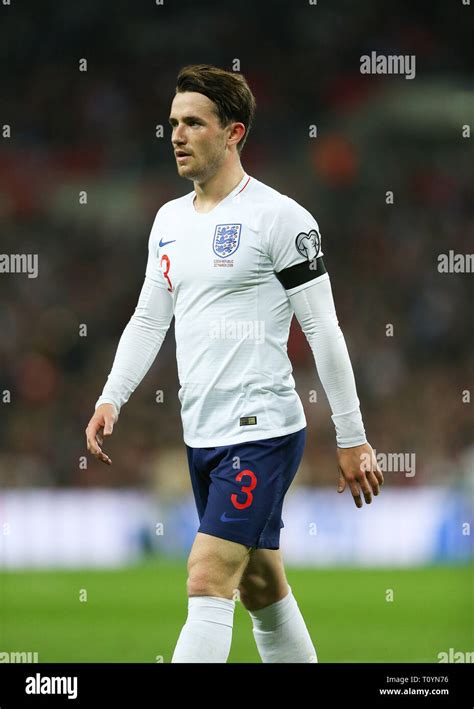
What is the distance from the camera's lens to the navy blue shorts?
4.47 meters

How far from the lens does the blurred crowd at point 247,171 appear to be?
722 inches

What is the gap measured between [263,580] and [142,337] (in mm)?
1096

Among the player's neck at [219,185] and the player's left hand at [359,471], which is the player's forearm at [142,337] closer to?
the player's neck at [219,185]

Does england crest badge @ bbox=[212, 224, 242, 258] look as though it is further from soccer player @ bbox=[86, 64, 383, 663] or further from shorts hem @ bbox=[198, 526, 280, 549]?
shorts hem @ bbox=[198, 526, 280, 549]

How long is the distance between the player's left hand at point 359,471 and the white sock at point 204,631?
24.4 inches

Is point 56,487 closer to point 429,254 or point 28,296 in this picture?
point 28,296

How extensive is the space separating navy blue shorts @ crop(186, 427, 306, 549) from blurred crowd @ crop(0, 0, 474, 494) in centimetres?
1300

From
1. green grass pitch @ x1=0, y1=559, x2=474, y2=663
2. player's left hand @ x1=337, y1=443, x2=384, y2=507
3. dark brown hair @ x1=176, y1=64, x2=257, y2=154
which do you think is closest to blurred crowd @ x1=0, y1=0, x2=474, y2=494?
green grass pitch @ x1=0, y1=559, x2=474, y2=663

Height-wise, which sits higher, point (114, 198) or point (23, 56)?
point (23, 56)

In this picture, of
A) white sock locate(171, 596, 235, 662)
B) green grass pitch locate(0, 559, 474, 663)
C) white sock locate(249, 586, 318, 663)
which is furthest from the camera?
green grass pitch locate(0, 559, 474, 663)

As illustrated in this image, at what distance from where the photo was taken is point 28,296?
64.5 ft

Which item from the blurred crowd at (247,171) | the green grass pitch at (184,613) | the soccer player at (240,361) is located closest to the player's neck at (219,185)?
the soccer player at (240,361)

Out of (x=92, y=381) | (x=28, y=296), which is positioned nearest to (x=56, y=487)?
(x=92, y=381)

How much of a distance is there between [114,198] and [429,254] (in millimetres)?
5653
